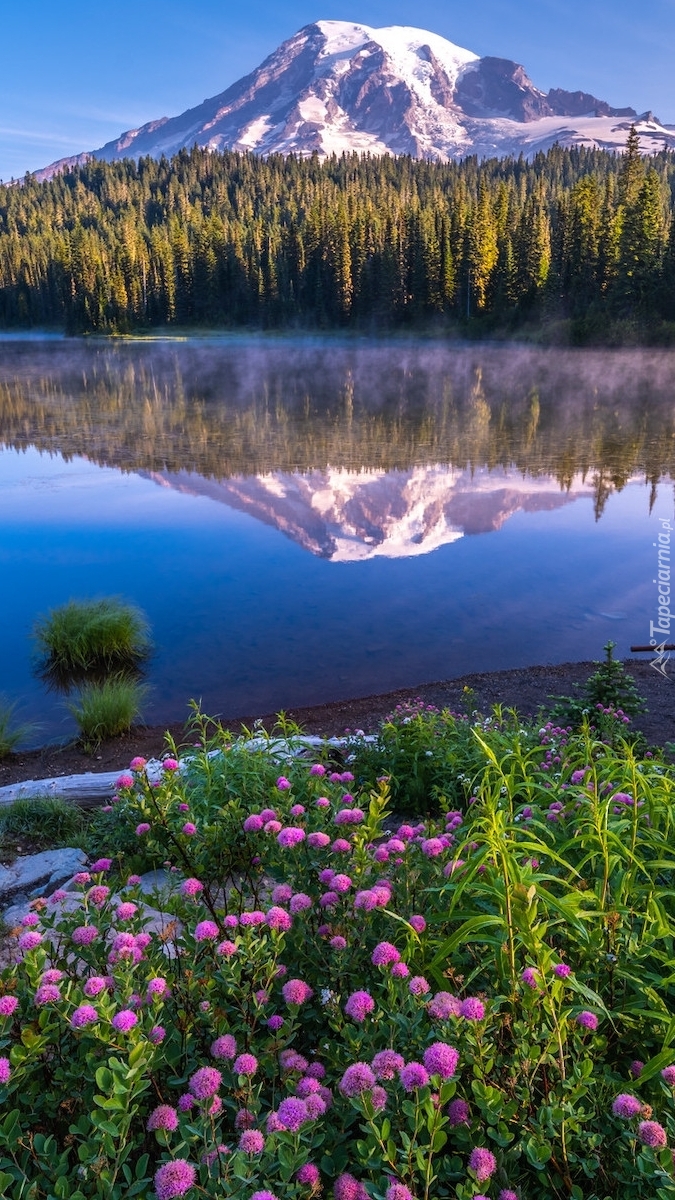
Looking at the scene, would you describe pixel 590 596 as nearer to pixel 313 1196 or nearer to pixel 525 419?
pixel 313 1196

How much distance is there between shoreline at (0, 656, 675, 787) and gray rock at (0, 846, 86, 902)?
2.36 metres

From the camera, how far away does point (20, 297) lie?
13775 cm

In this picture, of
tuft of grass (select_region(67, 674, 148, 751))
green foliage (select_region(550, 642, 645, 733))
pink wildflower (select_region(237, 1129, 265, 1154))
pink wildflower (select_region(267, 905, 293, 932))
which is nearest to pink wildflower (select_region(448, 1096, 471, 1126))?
pink wildflower (select_region(237, 1129, 265, 1154))

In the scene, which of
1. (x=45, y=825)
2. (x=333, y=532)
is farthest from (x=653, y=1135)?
(x=333, y=532)

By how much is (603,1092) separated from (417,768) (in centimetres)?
349

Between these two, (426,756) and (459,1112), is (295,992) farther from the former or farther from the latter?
(426,756)

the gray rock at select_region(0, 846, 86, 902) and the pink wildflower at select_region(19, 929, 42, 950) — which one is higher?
the pink wildflower at select_region(19, 929, 42, 950)

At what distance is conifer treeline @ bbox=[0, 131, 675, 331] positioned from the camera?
221 feet

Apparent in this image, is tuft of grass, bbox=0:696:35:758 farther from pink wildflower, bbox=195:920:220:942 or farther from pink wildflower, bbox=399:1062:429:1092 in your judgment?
pink wildflower, bbox=399:1062:429:1092

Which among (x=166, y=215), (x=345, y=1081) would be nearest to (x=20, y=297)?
(x=166, y=215)

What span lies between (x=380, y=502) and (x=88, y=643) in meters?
9.29

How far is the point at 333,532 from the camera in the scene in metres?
16.8

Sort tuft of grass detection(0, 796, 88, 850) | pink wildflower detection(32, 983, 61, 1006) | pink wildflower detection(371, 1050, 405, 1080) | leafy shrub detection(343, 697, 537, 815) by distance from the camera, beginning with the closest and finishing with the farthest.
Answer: pink wildflower detection(371, 1050, 405, 1080)
pink wildflower detection(32, 983, 61, 1006)
leafy shrub detection(343, 697, 537, 815)
tuft of grass detection(0, 796, 88, 850)

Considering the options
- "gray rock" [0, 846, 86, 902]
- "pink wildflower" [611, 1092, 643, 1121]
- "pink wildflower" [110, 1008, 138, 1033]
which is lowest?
"gray rock" [0, 846, 86, 902]
